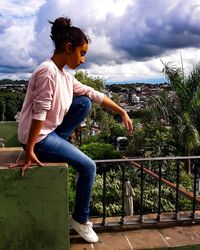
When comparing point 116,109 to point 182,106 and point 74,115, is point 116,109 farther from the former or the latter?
point 182,106

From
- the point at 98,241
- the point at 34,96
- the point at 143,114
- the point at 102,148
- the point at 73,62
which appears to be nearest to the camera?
the point at 34,96

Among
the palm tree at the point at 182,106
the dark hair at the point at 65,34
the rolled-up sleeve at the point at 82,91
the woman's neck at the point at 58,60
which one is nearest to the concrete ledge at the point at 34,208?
the rolled-up sleeve at the point at 82,91

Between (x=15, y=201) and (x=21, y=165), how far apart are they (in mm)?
269

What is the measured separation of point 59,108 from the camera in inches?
109

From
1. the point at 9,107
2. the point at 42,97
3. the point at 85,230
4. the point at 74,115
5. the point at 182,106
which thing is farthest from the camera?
the point at 9,107

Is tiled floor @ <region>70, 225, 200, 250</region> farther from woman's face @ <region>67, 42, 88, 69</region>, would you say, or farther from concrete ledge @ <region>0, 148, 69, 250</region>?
woman's face @ <region>67, 42, 88, 69</region>

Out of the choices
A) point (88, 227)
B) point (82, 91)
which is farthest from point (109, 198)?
point (82, 91)

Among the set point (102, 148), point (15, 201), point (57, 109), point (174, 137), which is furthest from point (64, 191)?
point (102, 148)

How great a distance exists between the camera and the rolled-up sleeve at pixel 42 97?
102 inches

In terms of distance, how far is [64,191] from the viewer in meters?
2.78

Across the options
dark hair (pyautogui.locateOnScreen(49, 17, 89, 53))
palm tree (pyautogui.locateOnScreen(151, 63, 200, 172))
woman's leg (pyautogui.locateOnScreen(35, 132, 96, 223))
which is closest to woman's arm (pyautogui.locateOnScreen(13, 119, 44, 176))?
woman's leg (pyautogui.locateOnScreen(35, 132, 96, 223))

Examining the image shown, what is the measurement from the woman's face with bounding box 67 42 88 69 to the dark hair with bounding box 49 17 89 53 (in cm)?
3

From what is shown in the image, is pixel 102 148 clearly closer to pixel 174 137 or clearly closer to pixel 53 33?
pixel 174 137

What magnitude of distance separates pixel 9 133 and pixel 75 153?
386 inches
